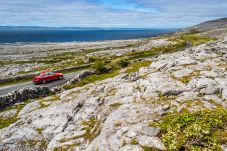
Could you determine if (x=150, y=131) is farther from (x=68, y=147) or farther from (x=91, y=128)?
(x=68, y=147)

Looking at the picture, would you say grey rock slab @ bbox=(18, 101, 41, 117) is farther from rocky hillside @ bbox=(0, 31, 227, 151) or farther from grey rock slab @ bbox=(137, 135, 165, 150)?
grey rock slab @ bbox=(137, 135, 165, 150)

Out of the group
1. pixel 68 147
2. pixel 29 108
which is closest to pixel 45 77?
pixel 29 108

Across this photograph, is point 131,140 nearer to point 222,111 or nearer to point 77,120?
point 222,111

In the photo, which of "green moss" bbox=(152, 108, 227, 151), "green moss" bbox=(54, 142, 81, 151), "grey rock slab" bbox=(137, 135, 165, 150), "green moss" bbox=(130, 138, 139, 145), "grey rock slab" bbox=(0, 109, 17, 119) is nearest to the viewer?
"green moss" bbox=(152, 108, 227, 151)

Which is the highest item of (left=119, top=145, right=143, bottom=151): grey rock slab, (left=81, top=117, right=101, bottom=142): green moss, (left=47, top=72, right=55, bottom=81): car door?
(left=119, top=145, right=143, bottom=151): grey rock slab

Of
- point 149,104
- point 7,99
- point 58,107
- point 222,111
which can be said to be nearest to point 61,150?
point 149,104

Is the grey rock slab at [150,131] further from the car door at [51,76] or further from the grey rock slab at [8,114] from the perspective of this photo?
the car door at [51,76]

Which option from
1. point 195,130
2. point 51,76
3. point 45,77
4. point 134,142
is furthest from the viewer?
point 51,76

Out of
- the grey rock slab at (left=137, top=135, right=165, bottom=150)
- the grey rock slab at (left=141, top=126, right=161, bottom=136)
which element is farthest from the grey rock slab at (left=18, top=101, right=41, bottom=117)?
the grey rock slab at (left=137, top=135, right=165, bottom=150)
